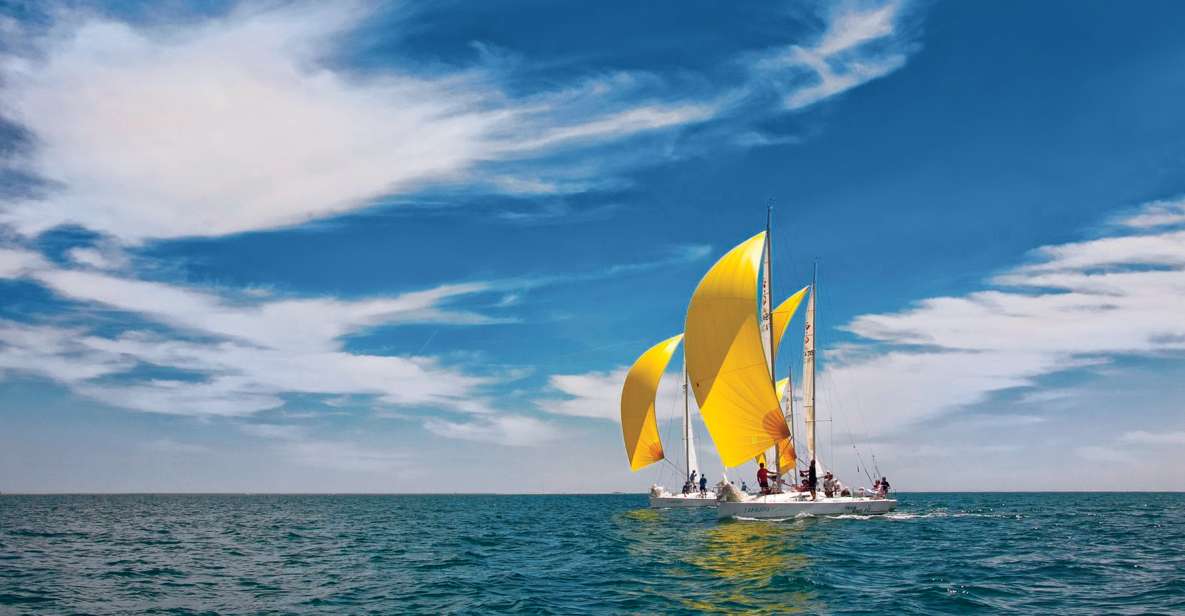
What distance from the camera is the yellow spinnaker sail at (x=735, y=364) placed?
38312 millimetres

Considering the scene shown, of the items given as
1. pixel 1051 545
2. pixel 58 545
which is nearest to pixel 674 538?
pixel 1051 545

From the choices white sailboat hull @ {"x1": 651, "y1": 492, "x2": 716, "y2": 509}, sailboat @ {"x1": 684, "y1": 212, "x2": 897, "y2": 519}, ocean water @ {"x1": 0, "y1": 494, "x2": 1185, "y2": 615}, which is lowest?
white sailboat hull @ {"x1": 651, "y1": 492, "x2": 716, "y2": 509}

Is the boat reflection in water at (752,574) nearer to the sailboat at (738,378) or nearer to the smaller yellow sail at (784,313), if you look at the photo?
the sailboat at (738,378)

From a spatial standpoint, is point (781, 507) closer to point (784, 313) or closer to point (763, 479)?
point (763, 479)

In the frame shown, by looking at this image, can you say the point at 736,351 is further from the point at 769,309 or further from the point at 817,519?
the point at 817,519

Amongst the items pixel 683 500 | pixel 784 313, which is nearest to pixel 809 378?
pixel 784 313

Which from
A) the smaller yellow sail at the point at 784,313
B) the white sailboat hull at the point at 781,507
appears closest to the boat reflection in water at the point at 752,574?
the white sailboat hull at the point at 781,507

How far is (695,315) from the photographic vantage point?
1591 inches

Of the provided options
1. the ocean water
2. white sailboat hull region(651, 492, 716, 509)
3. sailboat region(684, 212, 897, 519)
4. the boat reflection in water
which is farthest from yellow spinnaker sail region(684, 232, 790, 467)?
white sailboat hull region(651, 492, 716, 509)

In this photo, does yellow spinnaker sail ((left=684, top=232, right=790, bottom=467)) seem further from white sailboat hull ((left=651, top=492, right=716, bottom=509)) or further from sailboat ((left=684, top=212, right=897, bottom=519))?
white sailboat hull ((left=651, top=492, right=716, bottom=509))

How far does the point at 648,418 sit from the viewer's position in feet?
219

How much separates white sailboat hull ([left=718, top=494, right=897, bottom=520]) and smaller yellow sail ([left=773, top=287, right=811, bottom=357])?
13438 mm

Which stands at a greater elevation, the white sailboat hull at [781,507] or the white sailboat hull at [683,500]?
the white sailboat hull at [781,507]

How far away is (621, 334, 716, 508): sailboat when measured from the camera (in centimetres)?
6581
